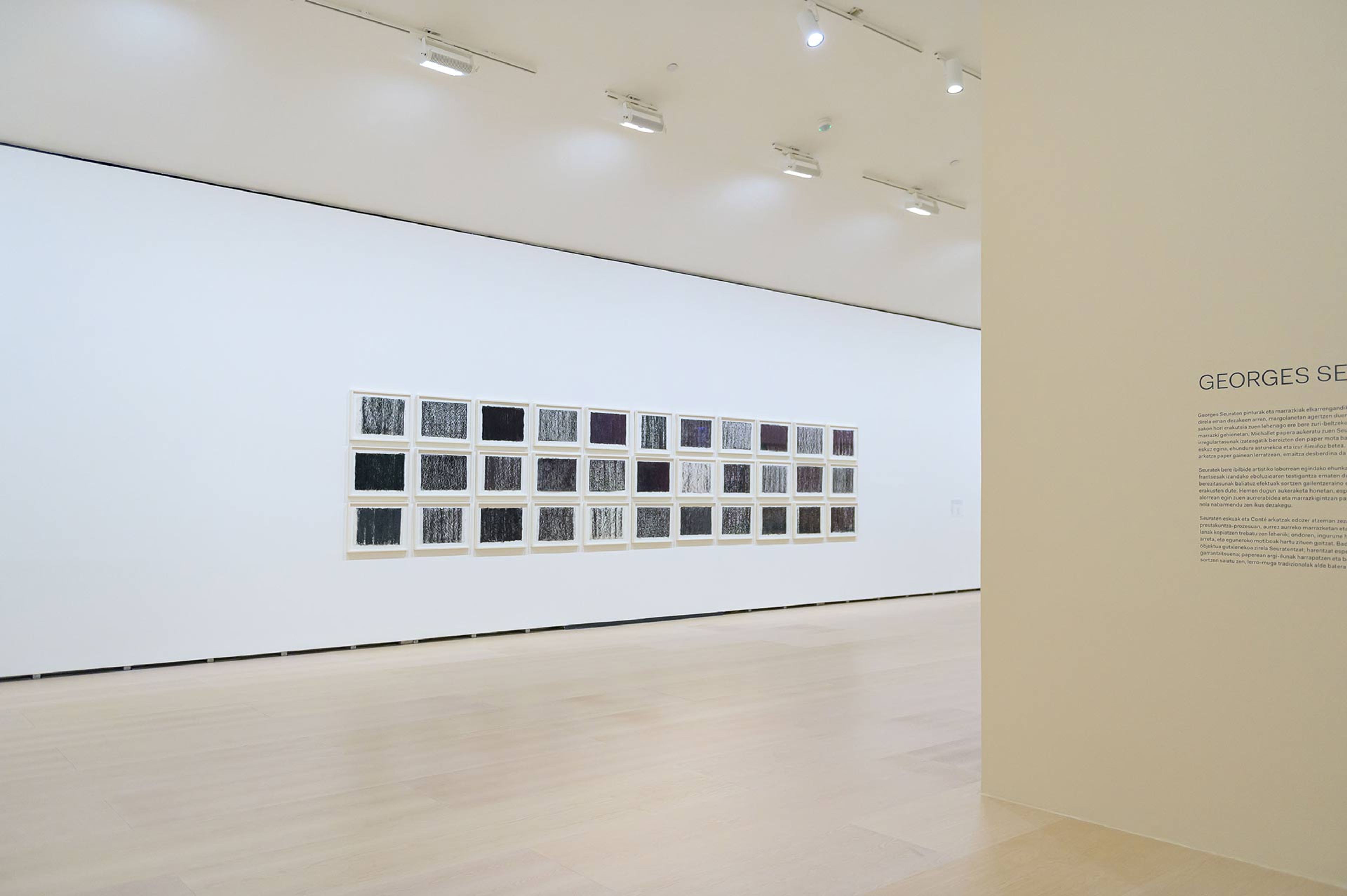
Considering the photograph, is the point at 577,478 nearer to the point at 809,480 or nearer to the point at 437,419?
the point at 437,419

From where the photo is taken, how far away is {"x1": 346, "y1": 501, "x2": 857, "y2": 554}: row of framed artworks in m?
10.8

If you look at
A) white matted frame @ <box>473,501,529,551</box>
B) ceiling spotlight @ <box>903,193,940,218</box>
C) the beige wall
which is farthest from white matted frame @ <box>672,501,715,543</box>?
the beige wall

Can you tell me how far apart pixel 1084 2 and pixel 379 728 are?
6.59 m

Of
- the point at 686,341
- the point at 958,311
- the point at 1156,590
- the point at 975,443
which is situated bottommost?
the point at 1156,590

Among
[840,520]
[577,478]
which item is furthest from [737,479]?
[577,478]

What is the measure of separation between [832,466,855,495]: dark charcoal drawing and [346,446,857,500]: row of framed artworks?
0.01 m

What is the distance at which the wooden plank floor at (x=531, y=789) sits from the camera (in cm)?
430

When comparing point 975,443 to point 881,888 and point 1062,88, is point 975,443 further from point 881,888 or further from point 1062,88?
point 881,888

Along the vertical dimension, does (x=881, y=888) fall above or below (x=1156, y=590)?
below

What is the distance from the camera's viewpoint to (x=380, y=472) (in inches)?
424

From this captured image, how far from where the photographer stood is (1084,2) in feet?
17.4

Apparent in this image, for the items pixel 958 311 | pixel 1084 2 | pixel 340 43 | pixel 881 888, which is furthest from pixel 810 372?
pixel 881 888

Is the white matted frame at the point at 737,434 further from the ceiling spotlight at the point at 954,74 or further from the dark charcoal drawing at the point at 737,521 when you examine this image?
the ceiling spotlight at the point at 954,74

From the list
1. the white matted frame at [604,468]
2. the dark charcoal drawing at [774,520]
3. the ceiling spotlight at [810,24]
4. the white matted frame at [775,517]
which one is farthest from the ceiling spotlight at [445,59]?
the dark charcoal drawing at [774,520]
